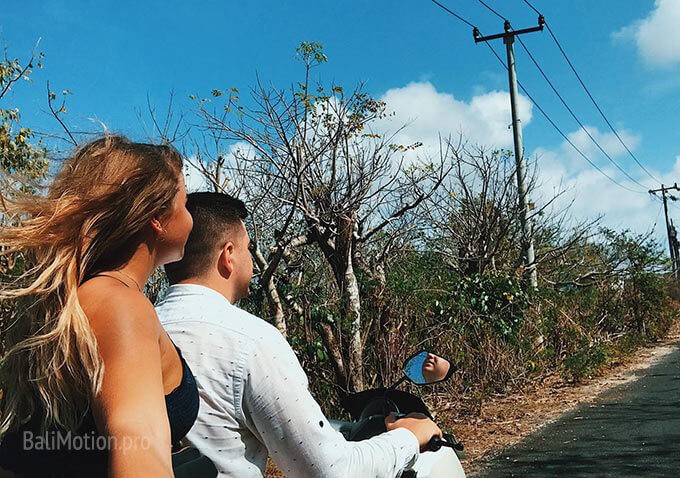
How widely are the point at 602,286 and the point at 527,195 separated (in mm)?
4757

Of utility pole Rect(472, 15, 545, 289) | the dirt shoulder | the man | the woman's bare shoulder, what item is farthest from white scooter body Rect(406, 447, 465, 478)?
utility pole Rect(472, 15, 545, 289)

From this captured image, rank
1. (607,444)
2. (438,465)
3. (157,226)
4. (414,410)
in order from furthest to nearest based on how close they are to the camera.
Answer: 1. (607,444)
2. (414,410)
3. (438,465)
4. (157,226)

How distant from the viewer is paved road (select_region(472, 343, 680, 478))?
233 inches

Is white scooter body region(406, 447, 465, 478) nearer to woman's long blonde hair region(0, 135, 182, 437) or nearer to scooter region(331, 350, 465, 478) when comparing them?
scooter region(331, 350, 465, 478)

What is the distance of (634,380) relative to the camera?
11.4 m

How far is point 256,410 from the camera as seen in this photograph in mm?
1659

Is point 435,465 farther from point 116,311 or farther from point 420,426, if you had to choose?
point 116,311

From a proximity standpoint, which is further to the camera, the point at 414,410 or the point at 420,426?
the point at 414,410

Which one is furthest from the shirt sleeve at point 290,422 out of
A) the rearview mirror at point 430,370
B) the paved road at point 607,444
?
the paved road at point 607,444

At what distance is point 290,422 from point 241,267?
0.58 meters

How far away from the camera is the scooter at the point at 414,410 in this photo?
210 cm

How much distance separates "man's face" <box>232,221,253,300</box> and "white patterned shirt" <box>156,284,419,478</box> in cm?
27

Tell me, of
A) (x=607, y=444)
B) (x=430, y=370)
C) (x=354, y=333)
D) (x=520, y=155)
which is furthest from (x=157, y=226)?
(x=520, y=155)

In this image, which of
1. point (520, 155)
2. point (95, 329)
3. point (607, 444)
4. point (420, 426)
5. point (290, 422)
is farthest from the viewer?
point (520, 155)
